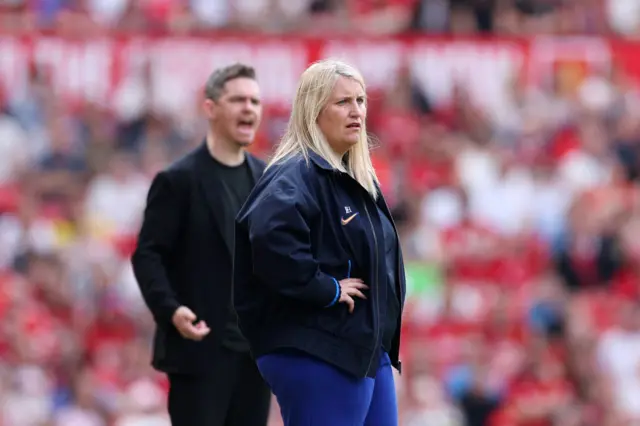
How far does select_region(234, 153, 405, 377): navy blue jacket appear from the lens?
4.72m

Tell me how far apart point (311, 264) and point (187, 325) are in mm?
1439

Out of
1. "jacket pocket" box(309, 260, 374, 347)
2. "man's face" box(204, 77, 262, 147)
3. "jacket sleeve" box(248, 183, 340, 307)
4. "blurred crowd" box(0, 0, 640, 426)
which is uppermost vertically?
"man's face" box(204, 77, 262, 147)

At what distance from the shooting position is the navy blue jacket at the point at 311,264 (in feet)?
15.5

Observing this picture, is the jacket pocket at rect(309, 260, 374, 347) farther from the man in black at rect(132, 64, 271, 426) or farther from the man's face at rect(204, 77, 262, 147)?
the man's face at rect(204, 77, 262, 147)

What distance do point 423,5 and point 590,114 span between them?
191cm

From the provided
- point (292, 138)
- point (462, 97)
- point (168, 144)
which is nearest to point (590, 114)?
point (462, 97)

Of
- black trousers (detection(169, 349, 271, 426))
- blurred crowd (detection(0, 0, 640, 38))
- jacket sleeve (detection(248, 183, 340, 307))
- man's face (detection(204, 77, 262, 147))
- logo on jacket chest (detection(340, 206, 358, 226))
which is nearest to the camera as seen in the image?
jacket sleeve (detection(248, 183, 340, 307))

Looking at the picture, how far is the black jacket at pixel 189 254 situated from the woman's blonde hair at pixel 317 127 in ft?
4.10

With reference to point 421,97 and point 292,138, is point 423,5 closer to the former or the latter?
point 421,97

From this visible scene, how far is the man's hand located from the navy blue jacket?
1.08m

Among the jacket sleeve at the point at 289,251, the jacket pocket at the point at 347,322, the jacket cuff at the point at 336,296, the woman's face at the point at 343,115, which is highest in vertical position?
the woman's face at the point at 343,115

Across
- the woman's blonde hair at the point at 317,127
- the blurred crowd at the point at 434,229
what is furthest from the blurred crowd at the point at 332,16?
the woman's blonde hair at the point at 317,127

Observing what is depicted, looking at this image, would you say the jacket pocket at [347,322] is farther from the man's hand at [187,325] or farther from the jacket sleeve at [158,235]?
the jacket sleeve at [158,235]

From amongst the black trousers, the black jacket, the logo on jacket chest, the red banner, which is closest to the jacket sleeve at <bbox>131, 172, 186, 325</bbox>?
the black jacket
